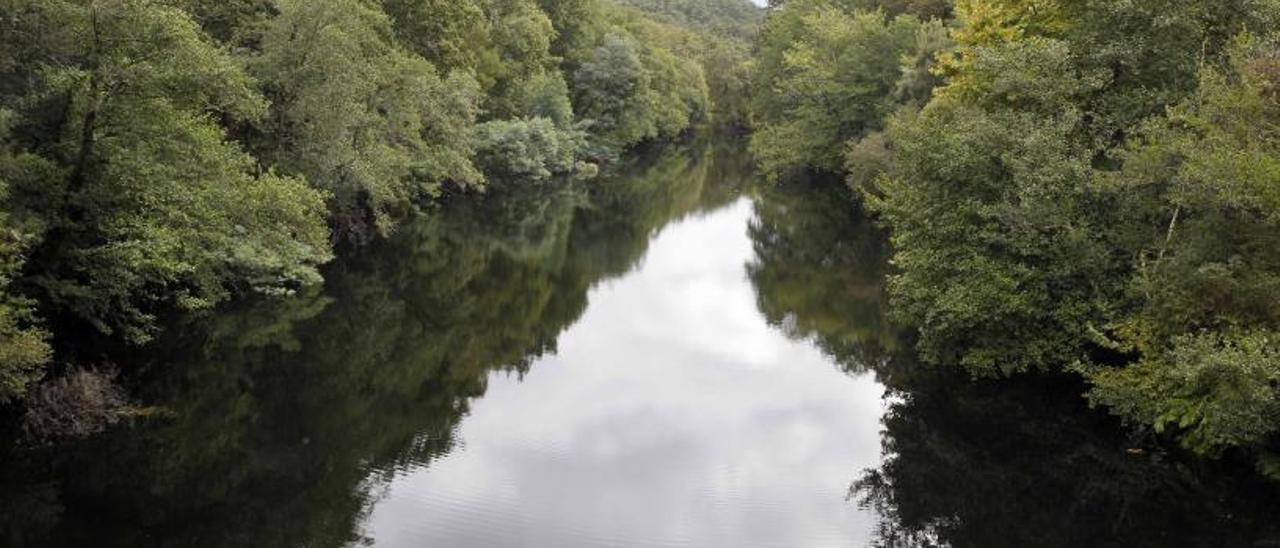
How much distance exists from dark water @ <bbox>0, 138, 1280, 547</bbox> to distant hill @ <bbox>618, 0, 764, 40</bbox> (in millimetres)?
139595

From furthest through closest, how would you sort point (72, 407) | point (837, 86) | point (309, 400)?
point (837, 86) → point (309, 400) → point (72, 407)

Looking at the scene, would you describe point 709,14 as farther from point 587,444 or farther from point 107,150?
point 107,150

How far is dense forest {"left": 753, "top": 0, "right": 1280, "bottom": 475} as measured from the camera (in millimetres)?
15938

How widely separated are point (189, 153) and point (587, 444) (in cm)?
910

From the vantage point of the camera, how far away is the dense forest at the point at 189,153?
16.5m

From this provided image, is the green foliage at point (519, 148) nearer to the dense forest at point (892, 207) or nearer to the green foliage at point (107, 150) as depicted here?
Answer: the dense forest at point (892, 207)

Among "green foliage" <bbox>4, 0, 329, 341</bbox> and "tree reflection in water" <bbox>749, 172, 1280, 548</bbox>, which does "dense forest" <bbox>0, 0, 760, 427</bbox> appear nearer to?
"green foliage" <bbox>4, 0, 329, 341</bbox>

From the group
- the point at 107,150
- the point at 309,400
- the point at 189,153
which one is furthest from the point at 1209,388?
the point at 107,150

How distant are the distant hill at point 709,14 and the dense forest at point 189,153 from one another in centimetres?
12254

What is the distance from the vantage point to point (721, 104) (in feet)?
348

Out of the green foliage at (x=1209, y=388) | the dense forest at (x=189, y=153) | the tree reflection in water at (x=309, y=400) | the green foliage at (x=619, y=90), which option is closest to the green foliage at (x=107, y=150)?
the dense forest at (x=189, y=153)

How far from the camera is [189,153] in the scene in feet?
60.3

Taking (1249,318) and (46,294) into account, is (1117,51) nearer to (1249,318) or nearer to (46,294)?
(1249,318)

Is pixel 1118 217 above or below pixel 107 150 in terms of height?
above
